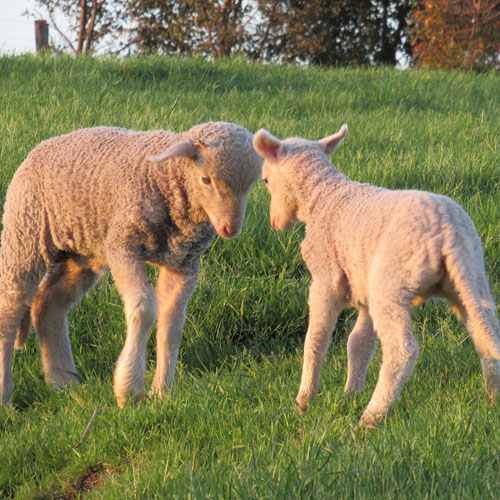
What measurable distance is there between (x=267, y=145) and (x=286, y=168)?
194 mm

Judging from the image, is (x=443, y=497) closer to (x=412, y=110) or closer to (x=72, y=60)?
(x=412, y=110)

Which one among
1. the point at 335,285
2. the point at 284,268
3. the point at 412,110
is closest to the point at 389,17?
the point at 412,110

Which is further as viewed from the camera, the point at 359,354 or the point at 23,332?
the point at 23,332

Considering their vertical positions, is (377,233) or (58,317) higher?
(377,233)

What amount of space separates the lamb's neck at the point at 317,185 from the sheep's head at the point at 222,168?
25 centimetres

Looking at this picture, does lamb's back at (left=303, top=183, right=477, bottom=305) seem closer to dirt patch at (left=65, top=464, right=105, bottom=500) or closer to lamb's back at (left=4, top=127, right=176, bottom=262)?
lamb's back at (left=4, top=127, right=176, bottom=262)

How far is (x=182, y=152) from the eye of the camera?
12.1 feet

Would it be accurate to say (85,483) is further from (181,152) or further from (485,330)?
(485,330)

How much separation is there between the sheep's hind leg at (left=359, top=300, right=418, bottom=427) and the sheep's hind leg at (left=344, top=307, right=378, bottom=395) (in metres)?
0.60

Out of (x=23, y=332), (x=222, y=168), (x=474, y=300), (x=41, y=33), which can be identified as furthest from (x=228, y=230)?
(x=41, y=33)

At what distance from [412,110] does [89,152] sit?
6267mm

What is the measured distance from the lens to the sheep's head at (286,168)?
12.6 feet

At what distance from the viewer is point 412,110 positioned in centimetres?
959

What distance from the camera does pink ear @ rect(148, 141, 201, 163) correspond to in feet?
11.9
